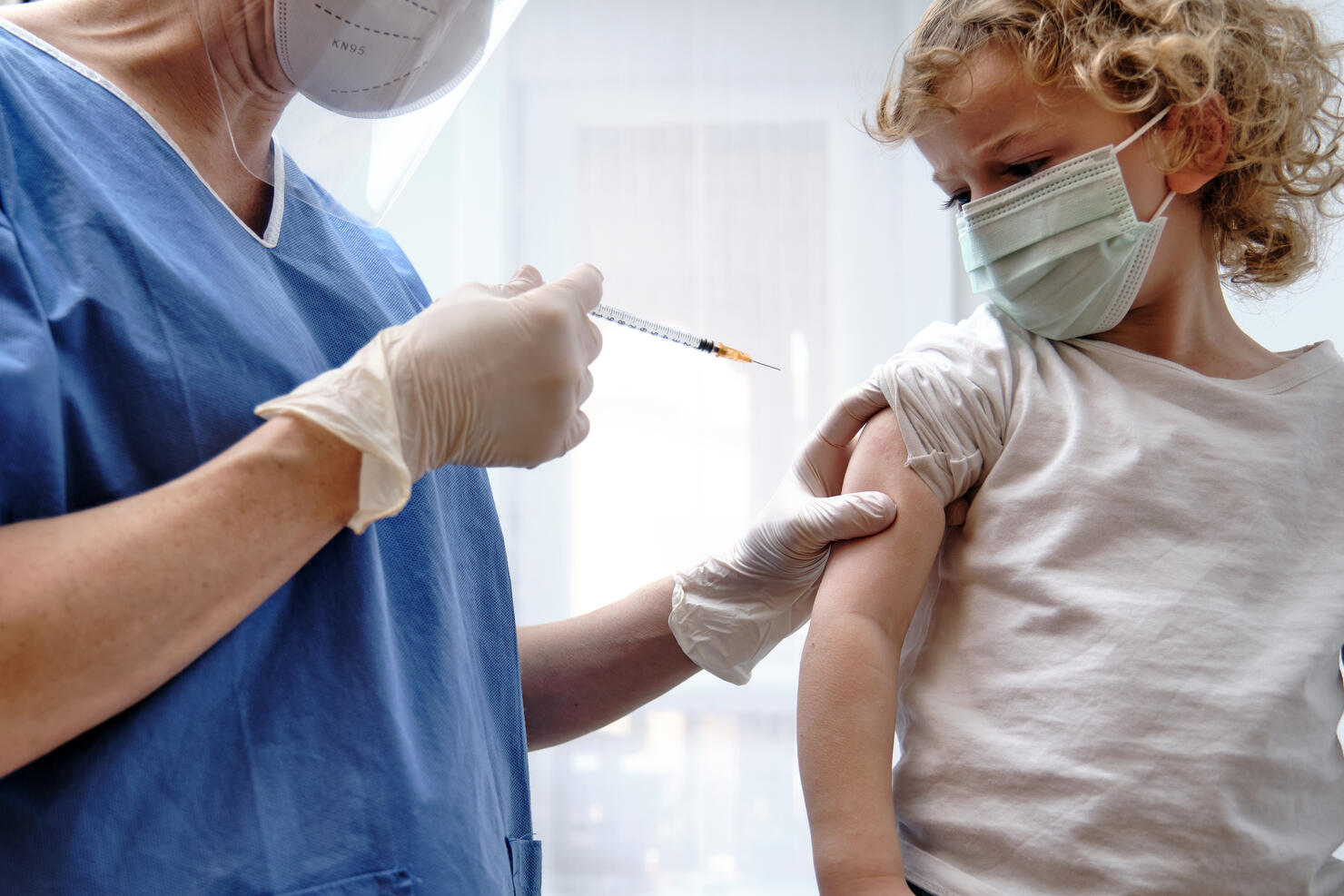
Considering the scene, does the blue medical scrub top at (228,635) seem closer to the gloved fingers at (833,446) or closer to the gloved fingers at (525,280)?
the gloved fingers at (525,280)

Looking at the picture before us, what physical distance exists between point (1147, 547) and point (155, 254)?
2.81ft

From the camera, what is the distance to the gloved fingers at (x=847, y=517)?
0.90 metres

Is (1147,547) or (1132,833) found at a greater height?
(1147,547)

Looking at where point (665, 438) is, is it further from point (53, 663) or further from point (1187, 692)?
point (53, 663)

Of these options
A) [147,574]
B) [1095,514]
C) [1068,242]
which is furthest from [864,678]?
[147,574]

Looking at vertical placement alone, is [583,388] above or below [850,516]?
above

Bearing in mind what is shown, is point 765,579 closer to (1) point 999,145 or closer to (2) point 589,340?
(2) point 589,340

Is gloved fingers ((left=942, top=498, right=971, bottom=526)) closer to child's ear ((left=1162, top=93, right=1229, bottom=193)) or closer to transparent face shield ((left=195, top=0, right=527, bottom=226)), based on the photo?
child's ear ((left=1162, top=93, right=1229, bottom=193))

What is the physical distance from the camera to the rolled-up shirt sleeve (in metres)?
0.91

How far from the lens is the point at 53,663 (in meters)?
0.52

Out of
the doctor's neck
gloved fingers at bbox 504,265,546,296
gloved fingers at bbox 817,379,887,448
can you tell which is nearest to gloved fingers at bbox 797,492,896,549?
gloved fingers at bbox 817,379,887,448

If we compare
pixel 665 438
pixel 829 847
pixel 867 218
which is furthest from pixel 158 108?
pixel 867 218

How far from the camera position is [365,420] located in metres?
0.63

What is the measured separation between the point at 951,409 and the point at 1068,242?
0.20 meters
